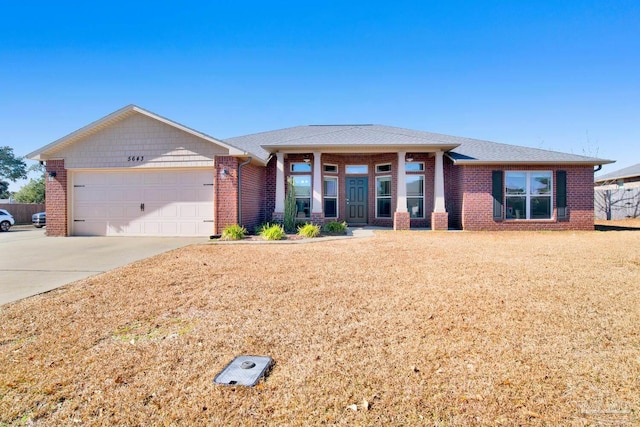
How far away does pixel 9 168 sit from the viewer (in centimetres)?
4138

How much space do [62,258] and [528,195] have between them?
1509 cm

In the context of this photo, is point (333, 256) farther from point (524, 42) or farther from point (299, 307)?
point (524, 42)

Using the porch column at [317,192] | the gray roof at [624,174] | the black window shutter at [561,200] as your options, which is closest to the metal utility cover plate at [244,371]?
the porch column at [317,192]

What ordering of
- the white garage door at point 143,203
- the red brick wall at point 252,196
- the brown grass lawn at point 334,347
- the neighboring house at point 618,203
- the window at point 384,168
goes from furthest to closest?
the neighboring house at point 618,203 < the window at point 384,168 < the red brick wall at point 252,196 < the white garage door at point 143,203 < the brown grass lawn at point 334,347

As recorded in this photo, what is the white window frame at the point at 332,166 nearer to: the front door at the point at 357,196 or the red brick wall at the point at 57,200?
the front door at the point at 357,196

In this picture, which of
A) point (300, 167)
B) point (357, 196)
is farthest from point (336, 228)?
point (300, 167)

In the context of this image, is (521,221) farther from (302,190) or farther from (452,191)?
(302,190)

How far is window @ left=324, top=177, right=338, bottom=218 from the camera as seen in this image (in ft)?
44.8

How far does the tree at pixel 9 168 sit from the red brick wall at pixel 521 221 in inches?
2139

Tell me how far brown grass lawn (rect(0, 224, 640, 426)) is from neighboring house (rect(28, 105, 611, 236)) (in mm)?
5562

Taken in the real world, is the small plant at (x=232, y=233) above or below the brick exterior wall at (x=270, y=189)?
below

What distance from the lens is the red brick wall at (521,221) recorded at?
1207cm

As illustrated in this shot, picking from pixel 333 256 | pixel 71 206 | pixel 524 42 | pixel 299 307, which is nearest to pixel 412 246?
Result: pixel 333 256

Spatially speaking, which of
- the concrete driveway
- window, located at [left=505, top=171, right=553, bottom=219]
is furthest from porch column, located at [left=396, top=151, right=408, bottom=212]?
the concrete driveway
